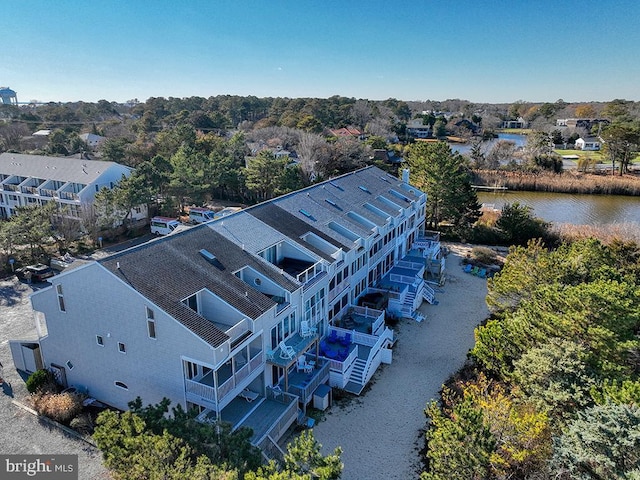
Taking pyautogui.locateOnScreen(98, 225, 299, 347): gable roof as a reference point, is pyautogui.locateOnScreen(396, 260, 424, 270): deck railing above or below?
below

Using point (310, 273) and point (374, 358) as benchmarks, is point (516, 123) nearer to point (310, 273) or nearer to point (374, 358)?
point (374, 358)

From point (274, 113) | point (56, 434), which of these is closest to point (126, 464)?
point (56, 434)

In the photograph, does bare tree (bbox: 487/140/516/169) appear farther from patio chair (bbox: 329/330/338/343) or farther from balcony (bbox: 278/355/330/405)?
balcony (bbox: 278/355/330/405)

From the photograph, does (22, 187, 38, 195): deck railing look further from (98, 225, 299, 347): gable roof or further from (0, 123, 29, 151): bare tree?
(0, 123, 29, 151): bare tree

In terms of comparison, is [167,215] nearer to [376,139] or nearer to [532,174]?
[376,139]

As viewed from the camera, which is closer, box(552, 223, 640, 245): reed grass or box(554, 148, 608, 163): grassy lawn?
box(552, 223, 640, 245): reed grass

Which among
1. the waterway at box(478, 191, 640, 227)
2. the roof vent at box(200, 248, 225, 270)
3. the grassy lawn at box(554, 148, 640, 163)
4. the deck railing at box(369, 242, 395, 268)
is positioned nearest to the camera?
the roof vent at box(200, 248, 225, 270)

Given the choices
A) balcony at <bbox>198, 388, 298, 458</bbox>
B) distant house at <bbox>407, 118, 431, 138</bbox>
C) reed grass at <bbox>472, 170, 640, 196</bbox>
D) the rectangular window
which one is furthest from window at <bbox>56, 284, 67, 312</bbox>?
distant house at <bbox>407, 118, 431, 138</bbox>

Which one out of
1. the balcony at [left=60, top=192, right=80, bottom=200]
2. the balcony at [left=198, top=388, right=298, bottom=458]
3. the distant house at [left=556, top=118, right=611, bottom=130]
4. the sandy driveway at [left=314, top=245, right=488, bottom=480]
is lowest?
the sandy driveway at [left=314, top=245, right=488, bottom=480]

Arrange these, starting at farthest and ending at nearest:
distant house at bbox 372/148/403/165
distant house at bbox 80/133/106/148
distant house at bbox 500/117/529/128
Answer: distant house at bbox 500/117/529/128 → distant house at bbox 80/133/106/148 → distant house at bbox 372/148/403/165
